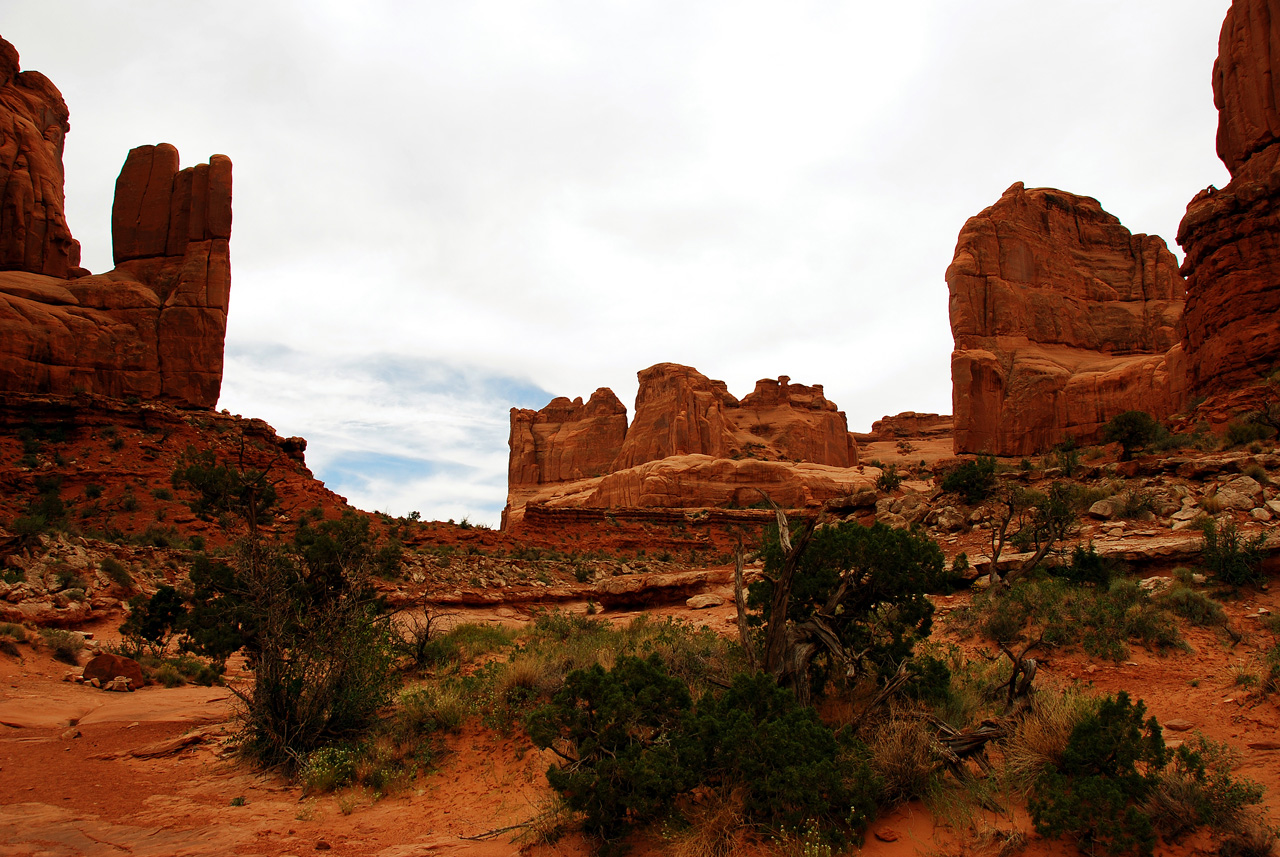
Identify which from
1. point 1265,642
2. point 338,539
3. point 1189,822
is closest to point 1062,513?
point 1265,642

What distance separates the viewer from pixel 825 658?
845 cm

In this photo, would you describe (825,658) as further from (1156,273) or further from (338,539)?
(1156,273)

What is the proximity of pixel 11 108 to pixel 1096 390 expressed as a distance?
6378cm

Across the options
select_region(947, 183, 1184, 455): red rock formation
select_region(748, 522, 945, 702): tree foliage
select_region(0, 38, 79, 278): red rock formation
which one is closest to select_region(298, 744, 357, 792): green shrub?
select_region(748, 522, 945, 702): tree foliage

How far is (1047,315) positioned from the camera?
158 feet

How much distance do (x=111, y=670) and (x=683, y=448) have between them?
6584cm

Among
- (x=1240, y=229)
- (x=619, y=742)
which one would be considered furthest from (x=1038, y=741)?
(x=1240, y=229)

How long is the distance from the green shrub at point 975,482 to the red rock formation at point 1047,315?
23.5 meters

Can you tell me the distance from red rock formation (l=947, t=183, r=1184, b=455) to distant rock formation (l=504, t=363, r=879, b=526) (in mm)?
10170

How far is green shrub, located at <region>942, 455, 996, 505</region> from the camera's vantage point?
2091 centimetres

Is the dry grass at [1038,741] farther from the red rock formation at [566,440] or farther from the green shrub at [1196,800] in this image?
the red rock formation at [566,440]

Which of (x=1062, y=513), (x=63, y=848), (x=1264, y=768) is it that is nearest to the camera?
(x=63, y=848)

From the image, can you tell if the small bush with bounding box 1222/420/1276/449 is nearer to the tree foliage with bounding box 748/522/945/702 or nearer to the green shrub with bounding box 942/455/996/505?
the green shrub with bounding box 942/455/996/505

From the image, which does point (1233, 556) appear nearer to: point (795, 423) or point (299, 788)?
point (299, 788)
